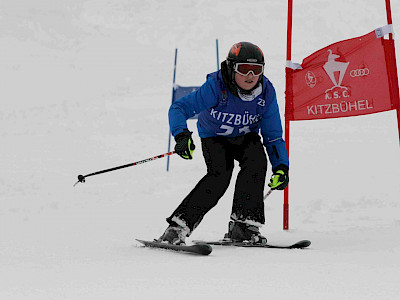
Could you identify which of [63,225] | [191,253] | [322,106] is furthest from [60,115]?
[191,253]

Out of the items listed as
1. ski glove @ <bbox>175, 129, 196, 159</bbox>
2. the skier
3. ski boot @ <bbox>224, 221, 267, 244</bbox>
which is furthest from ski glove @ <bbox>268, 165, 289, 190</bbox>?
ski glove @ <bbox>175, 129, 196, 159</bbox>

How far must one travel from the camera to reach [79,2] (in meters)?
24.2

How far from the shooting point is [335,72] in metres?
4.75

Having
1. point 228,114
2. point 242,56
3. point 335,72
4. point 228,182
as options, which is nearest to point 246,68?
point 242,56

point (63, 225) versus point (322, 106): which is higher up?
point (322, 106)

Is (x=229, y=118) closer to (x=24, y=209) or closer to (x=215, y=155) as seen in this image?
(x=215, y=155)

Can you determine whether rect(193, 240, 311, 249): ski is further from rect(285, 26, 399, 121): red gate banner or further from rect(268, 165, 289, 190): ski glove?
rect(285, 26, 399, 121): red gate banner

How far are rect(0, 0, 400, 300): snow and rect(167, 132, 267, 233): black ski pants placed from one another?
0.38 m

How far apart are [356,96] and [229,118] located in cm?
135

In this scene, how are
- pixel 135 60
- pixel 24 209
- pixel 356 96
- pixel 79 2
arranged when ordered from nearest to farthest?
pixel 356 96 < pixel 24 209 < pixel 135 60 < pixel 79 2

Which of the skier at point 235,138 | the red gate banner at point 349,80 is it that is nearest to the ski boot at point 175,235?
the skier at point 235,138

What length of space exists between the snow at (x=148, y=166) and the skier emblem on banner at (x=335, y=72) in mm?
1162

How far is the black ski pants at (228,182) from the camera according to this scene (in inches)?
152

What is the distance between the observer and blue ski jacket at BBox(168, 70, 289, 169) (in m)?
3.88
